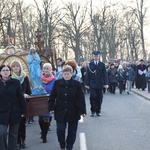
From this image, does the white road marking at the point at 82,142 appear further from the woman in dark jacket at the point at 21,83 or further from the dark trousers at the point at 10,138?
the dark trousers at the point at 10,138

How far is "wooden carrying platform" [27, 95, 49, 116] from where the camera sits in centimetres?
680

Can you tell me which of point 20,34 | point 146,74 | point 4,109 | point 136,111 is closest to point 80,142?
point 4,109

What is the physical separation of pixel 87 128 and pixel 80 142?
1.71m

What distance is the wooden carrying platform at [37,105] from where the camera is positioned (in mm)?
6801

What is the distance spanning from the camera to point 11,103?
5.69 m

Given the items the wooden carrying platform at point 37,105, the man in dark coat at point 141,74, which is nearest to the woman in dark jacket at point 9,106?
the wooden carrying platform at point 37,105

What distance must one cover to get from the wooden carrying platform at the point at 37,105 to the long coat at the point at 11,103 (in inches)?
37.0

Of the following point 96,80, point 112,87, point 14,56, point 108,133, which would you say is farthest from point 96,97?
point 112,87

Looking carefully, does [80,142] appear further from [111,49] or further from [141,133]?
[111,49]

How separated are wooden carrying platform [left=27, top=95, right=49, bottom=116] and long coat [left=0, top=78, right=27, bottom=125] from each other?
940 mm

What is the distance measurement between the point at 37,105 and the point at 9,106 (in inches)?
50.2

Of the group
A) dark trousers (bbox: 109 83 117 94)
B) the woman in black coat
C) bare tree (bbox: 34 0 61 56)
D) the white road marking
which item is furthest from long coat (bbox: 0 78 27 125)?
bare tree (bbox: 34 0 61 56)

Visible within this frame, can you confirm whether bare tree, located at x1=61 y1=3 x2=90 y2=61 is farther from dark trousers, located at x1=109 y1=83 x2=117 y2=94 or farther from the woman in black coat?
the woman in black coat

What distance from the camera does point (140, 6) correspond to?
35.8 meters
